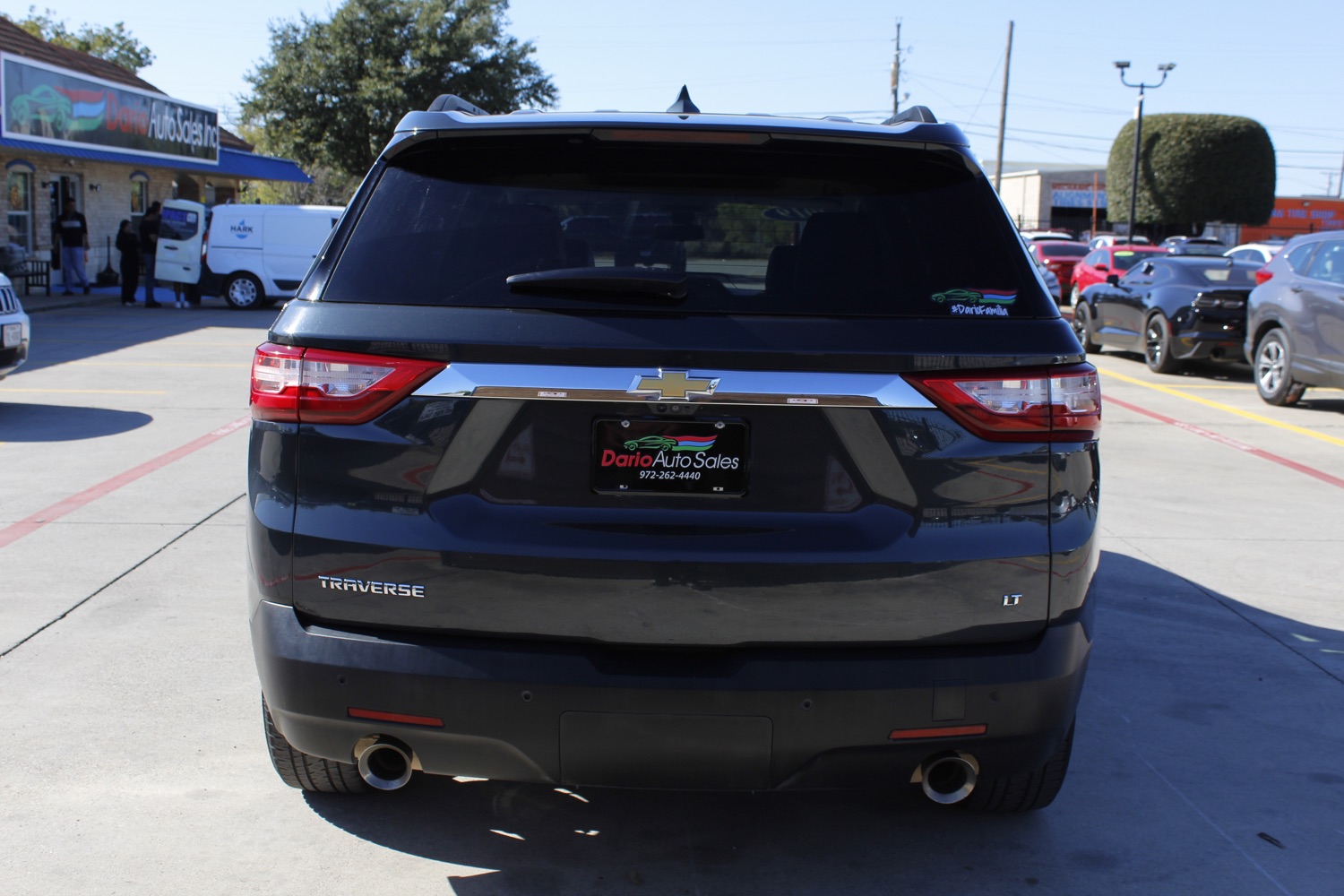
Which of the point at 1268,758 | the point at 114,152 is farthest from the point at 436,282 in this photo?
the point at 114,152

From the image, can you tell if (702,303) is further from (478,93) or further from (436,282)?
(478,93)

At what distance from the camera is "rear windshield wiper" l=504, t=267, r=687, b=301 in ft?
8.86

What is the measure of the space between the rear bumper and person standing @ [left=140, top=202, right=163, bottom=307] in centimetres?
2305

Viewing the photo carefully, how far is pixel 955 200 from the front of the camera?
291 centimetres

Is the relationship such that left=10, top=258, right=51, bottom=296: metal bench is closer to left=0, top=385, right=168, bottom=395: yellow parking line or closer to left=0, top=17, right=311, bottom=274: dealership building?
left=0, top=17, right=311, bottom=274: dealership building

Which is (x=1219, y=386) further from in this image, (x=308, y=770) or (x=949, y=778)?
(x=308, y=770)

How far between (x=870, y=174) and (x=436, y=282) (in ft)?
3.38

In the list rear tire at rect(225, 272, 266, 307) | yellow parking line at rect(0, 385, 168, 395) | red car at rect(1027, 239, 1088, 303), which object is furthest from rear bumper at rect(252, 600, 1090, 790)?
Result: red car at rect(1027, 239, 1088, 303)

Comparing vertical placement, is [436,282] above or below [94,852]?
above

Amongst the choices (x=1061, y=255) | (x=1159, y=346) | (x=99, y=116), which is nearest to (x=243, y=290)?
(x=99, y=116)

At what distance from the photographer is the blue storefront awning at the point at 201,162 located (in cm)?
2217

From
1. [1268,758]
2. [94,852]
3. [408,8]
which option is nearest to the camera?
[94,852]

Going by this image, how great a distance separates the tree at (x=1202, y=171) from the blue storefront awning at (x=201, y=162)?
3156 cm

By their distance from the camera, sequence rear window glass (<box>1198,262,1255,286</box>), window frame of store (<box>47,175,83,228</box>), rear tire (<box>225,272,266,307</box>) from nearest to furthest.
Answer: rear window glass (<box>1198,262,1255,286</box>)
rear tire (<box>225,272,266,307</box>)
window frame of store (<box>47,175,83,228</box>)
